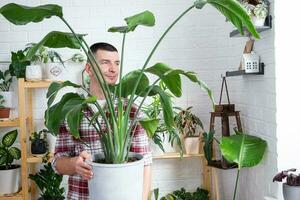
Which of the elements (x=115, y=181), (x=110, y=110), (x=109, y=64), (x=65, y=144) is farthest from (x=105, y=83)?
(x=65, y=144)

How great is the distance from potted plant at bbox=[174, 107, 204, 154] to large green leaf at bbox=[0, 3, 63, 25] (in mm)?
1940

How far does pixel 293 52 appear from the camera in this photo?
203 cm

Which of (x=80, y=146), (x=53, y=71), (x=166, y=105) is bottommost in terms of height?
(x=80, y=146)

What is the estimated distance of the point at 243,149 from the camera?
2135 millimetres

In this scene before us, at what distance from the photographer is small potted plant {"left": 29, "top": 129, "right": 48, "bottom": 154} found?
8.82ft

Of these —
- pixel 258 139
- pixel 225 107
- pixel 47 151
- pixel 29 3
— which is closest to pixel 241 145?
pixel 258 139

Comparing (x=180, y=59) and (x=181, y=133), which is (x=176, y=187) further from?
(x=180, y=59)

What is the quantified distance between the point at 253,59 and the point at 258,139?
0.55m

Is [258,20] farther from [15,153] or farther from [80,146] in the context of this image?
[15,153]

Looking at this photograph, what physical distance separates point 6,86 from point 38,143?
60cm

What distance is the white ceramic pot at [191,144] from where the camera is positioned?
2.81m

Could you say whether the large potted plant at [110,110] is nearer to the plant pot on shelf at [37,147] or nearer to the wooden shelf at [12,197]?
the plant pot on shelf at [37,147]

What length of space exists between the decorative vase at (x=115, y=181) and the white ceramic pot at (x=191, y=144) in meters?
1.88

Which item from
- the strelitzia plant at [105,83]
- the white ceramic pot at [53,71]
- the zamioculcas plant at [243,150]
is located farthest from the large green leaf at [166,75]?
the white ceramic pot at [53,71]
